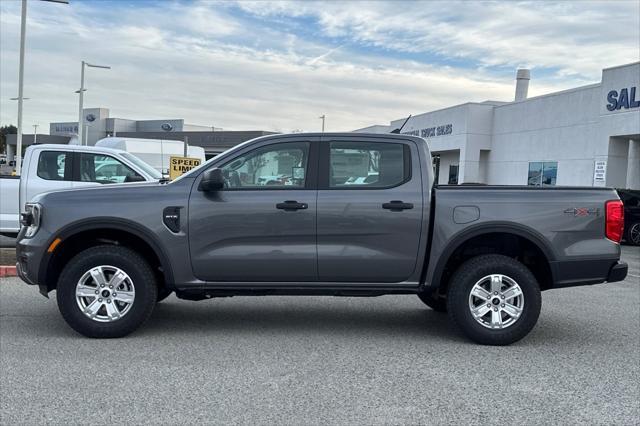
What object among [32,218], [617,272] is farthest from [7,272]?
[617,272]

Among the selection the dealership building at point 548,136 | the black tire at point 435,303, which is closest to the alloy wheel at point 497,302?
the black tire at point 435,303

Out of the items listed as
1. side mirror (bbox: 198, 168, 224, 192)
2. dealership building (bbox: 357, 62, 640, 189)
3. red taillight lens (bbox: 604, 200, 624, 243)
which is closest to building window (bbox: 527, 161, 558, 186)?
dealership building (bbox: 357, 62, 640, 189)

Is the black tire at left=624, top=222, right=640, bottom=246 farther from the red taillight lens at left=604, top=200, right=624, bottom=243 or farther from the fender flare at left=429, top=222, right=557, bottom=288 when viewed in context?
the fender flare at left=429, top=222, right=557, bottom=288

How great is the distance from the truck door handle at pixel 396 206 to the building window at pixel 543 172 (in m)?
23.5

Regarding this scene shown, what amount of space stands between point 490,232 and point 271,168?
7.11 feet

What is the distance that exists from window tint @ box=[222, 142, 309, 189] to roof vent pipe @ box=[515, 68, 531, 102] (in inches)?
1343

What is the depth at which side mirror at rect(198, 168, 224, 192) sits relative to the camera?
5.62 m

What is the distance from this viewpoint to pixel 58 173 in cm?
1098

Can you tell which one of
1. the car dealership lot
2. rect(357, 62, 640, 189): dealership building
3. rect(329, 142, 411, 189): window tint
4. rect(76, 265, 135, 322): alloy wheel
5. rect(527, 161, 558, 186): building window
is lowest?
the car dealership lot

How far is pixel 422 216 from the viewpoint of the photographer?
580 centimetres

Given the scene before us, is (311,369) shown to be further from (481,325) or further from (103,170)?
(103,170)

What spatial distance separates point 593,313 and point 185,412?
5399 mm

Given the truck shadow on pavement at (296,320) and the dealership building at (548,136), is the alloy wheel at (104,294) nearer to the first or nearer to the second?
the truck shadow on pavement at (296,320)

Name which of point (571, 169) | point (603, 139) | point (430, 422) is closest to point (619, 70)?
point (603, 139)
